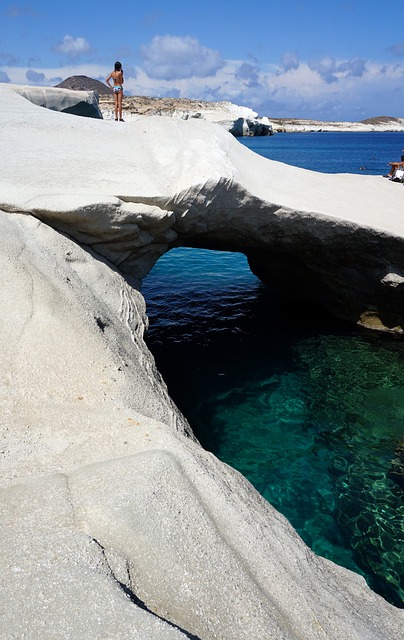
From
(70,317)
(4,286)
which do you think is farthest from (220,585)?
(4,286)

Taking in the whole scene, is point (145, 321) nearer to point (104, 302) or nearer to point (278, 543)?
point (104, 302)

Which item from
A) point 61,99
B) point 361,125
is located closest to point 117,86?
point 61,99

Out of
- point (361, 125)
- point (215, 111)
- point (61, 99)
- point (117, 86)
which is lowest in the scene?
point (361, 125)

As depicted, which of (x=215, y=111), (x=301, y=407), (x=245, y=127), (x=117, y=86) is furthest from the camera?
(x=215, y=111)

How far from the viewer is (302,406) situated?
32.1ft

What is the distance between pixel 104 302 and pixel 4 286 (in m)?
1.51

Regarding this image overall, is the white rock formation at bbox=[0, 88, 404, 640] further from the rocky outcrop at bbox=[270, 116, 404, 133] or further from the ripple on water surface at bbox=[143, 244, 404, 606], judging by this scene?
the rocky outcrop at bbox=[270, 116, 404, 133]

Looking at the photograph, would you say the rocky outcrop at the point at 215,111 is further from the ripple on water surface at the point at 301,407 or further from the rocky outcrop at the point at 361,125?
the ripple on water surface at the point at 301,407

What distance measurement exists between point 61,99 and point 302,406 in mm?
12191

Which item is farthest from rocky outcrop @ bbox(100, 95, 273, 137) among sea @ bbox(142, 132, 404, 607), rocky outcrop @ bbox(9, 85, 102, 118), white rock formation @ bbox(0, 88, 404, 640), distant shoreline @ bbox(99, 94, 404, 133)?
white rock formation @ bbox(0, 88, 404, 640)

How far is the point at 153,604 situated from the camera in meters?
3.22

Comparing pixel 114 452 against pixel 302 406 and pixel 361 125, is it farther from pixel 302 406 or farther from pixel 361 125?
pixel 361 125

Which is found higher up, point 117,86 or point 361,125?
point 117,86

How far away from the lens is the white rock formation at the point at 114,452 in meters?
3.19
